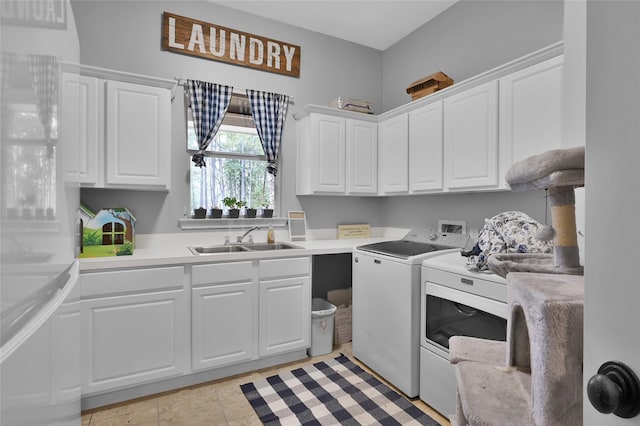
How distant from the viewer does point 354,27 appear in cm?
329

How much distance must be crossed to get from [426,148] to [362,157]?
A: 70cm

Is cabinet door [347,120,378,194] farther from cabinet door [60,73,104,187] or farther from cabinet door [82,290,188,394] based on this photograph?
cabinet door [60,73,104,187]

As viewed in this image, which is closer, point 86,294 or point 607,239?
point 607,239

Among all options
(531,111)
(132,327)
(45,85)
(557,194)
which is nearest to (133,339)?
(132,327)

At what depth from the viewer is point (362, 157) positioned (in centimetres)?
323

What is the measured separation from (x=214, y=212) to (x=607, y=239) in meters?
2.83

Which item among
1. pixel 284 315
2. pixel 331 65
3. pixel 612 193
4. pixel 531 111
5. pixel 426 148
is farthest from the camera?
pixel 331 65

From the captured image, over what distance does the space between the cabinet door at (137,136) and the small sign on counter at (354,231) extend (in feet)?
5.82

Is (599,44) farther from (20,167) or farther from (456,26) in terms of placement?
(456,26)

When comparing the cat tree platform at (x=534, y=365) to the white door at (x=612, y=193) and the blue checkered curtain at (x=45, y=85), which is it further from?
the blue checkered curtain at (x=45, y=85)

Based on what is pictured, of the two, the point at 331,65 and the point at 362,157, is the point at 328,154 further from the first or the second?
the point at 331,65

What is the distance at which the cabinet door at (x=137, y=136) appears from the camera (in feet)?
7.46

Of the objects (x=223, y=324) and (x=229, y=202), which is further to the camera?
(x=229, y=202)

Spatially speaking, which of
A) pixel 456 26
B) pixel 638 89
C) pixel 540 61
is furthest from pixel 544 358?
pixel 456 26
